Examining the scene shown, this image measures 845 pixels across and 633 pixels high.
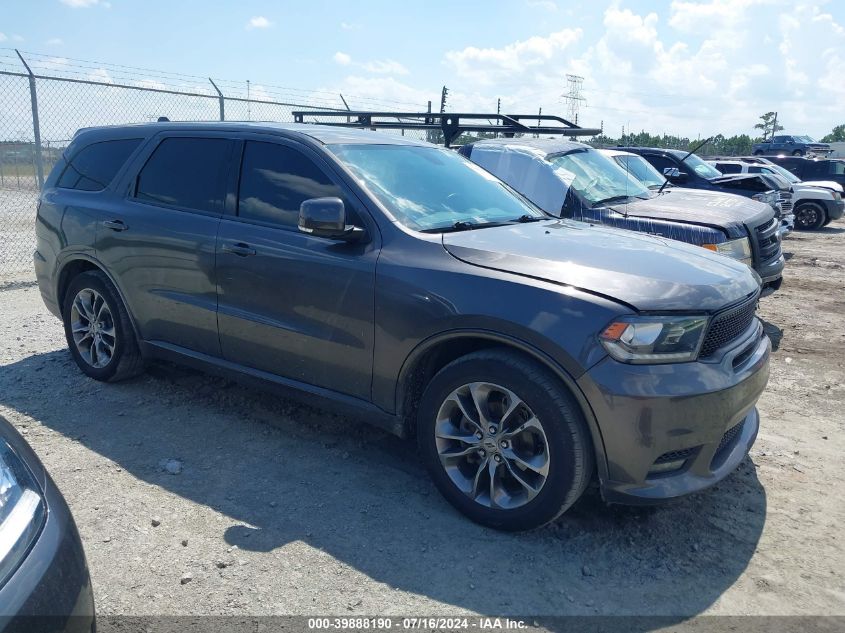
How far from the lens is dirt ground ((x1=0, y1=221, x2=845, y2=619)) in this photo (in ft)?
9.12

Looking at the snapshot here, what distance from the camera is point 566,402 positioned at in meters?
2.92

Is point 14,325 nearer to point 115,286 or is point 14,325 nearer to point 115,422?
point 115,286

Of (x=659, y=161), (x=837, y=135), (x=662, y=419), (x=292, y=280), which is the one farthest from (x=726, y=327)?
(x=837, y=135)

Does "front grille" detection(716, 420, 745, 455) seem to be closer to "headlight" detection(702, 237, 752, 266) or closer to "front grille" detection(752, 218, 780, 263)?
"headlight" detection(702, 237, 752, 266)

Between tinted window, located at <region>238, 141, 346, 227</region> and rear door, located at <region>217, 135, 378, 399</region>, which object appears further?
tinted window, located at <region>238, 141, 346, 227</region>

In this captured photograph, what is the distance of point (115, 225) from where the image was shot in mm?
4629

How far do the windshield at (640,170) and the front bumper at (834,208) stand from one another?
10059 millimetres

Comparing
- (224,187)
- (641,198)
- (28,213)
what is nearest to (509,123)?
(641,198)

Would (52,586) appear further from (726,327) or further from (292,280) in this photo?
(726,327)

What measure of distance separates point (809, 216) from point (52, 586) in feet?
62.6

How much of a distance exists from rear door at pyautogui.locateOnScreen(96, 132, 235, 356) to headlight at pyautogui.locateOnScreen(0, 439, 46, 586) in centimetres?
210

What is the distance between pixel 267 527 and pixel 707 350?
215 cm

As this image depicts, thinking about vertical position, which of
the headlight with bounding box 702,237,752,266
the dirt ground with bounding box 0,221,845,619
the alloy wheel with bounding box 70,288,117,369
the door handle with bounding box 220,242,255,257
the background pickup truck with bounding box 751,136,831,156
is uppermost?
the background pickup truck with bounding box 751,136,831,156

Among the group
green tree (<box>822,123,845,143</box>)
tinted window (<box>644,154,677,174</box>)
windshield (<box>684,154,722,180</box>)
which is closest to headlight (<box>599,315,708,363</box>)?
windshield (<box>684,154,722,180</box>)
